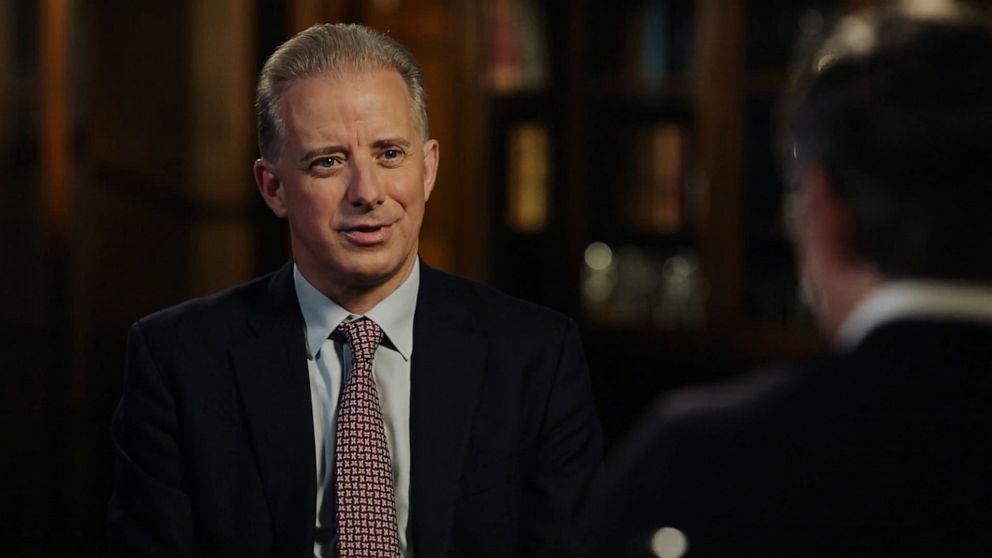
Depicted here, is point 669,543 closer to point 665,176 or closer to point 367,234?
point 367,234

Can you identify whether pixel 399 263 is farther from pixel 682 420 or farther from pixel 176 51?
pixel 176 51

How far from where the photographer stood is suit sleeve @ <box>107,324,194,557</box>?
175 centimetres

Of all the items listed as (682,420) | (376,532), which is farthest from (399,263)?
(682,420)

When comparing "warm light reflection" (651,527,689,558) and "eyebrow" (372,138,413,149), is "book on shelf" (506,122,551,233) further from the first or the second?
"warm light reflection" (651,527,689,558)

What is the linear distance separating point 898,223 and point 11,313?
3432mm

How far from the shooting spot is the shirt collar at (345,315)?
6.04 feet

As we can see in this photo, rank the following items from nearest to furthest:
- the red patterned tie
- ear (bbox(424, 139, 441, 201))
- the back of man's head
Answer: the back of man's head
the red patterned tie
ear (bbox(424, 139, 441, 201))

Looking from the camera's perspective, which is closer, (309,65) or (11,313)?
(309,65)

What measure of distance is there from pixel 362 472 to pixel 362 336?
0.18 metres

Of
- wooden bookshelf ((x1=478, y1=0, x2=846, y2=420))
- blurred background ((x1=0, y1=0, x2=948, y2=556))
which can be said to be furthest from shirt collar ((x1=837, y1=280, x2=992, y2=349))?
wooden bookshelf ((x1=478, y1=0, x2=846, y2=420))

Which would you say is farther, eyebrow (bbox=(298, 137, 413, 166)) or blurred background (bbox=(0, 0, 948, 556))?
blurred background (bbox=(0, 0, 948, 556))

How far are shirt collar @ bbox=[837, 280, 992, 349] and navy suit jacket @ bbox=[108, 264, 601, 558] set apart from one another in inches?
35.4

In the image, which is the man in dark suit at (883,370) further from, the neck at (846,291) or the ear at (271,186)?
the ear at (271,186)

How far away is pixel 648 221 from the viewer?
4891mm
